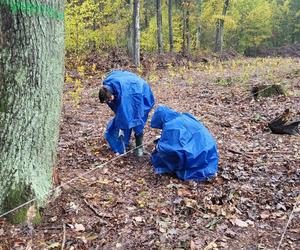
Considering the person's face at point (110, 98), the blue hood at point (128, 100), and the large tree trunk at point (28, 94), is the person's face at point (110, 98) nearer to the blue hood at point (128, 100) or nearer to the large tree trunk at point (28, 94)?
the blue hood at point (128, 100)

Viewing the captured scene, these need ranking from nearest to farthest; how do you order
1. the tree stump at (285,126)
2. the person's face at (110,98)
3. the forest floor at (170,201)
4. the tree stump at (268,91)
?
the forest floor at (170,201), the person's face at (110,98), the tree stump at (285,126), the tree stump at (268,91)

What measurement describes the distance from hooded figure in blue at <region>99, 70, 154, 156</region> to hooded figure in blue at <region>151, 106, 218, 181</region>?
521 millimetres

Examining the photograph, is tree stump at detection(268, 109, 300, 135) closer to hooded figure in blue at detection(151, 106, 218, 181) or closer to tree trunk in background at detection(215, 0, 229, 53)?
hooded figure in blue at detection(151, 106, 218, 181)

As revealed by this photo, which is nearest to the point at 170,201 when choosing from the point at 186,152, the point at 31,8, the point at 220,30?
the point at 186,152

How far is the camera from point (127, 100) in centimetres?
522

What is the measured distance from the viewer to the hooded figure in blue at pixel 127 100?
204 inches

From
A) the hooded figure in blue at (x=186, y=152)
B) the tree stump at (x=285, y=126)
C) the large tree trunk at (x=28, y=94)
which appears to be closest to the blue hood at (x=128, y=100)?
the hooded figure in blue at (x=186, y=152)

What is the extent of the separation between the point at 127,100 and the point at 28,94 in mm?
1995

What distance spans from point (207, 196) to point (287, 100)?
5.81 metres

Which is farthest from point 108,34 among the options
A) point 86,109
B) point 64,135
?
point 64,135

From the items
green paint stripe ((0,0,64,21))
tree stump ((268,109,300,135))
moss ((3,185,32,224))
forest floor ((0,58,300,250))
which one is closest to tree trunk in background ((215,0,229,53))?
tree stump ((268,109,300,135))

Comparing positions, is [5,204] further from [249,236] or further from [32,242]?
[249,236]

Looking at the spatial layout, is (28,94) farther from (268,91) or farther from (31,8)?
(268,91)

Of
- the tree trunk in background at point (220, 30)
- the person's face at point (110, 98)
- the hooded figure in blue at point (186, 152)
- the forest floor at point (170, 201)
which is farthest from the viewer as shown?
the tree trunk in background at point (220, 30)
